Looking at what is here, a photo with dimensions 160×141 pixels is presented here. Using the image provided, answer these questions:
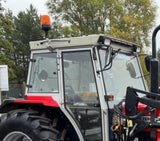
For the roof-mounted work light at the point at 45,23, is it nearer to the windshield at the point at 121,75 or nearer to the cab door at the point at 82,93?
the cab door at the point at 82,93

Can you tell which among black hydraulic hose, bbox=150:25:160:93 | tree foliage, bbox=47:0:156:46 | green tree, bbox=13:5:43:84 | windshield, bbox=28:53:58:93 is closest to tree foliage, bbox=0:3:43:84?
green tree, bbox=13:5:43:84

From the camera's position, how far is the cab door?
404 cm

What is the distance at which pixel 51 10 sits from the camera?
21266mm

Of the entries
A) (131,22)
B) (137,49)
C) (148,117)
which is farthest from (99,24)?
(148,117)

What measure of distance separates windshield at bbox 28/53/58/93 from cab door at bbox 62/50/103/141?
196 mm

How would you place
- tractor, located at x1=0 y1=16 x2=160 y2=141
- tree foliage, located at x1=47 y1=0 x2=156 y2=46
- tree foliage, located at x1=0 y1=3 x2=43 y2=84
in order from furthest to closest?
tree foliage, located at x1=0 y1=3 x2=43 y2=84, tree foliage, located at x1=47 y1=0 x2=156 y2=46, tractor, located at x1=0 y1=16 x2=160 y2=141

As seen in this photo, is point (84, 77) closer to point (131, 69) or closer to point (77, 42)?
point (77, 42)

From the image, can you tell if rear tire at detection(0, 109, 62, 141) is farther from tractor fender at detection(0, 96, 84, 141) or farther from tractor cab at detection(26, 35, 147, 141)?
tractor cab at detection(26, 35, 147, 141)

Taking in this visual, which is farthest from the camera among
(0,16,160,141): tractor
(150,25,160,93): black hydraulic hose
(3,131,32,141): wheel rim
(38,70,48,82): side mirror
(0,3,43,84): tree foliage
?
(0,3,43,84): tree foliage

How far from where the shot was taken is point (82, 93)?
417 cm

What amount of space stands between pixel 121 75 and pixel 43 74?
1.22 m

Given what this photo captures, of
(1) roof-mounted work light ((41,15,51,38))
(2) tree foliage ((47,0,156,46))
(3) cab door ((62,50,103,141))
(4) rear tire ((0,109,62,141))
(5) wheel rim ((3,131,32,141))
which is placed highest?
(2) tree foliage ((47,0,156,46))

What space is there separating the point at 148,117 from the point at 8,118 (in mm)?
2083

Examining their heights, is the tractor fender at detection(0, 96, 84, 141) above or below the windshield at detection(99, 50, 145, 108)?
below
